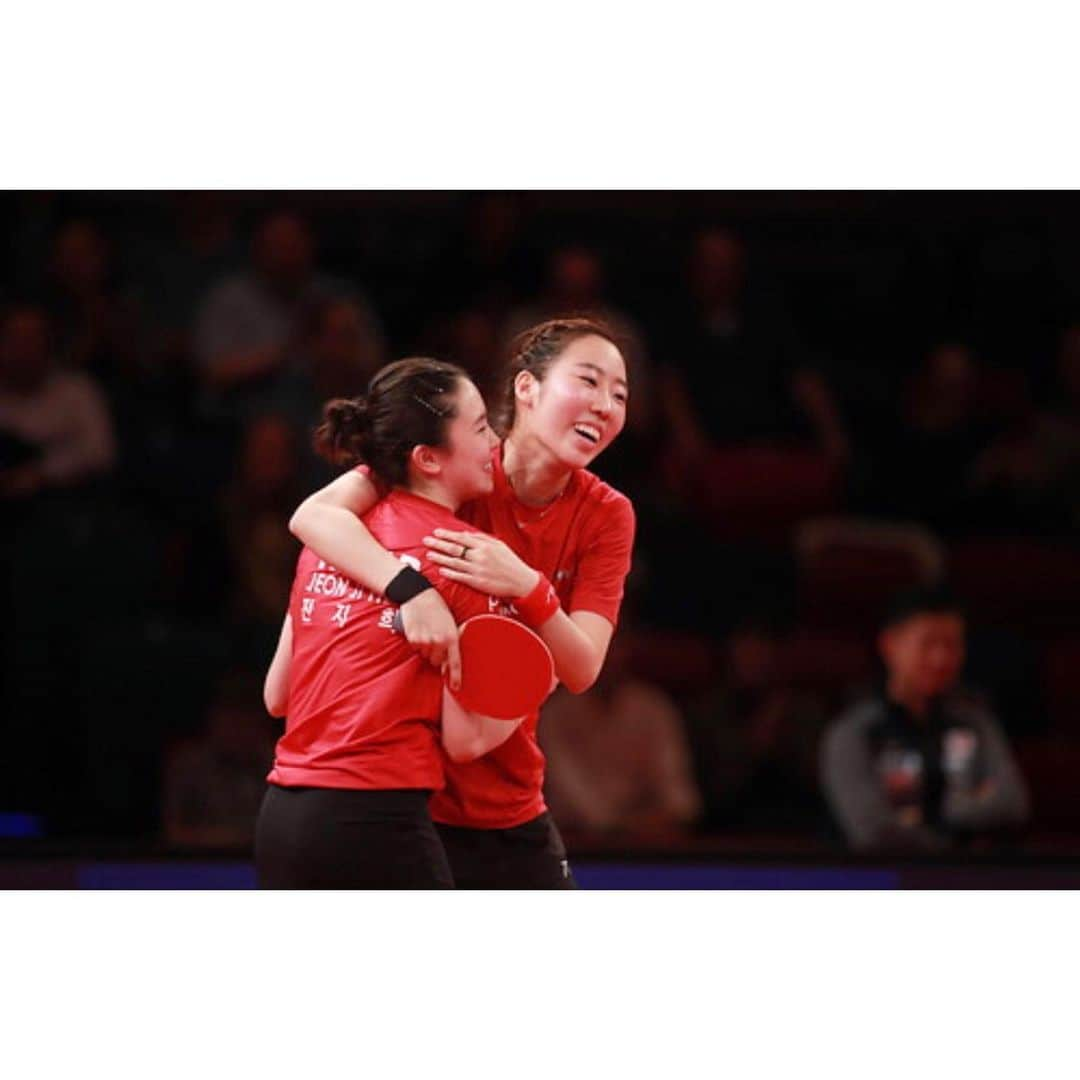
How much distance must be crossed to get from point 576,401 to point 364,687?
660mm

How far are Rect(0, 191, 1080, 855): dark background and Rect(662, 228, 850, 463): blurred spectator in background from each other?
0.01 metres

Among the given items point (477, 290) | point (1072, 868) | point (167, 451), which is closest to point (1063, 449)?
point (477, 290)

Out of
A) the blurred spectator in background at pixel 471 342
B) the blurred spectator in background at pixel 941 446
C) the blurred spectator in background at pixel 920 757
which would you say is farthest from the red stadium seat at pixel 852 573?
the blurred spectator in background at pixel 920 757

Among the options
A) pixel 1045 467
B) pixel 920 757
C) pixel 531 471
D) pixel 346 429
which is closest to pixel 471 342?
pixel 1045 467

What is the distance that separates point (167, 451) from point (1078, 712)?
3177 mm

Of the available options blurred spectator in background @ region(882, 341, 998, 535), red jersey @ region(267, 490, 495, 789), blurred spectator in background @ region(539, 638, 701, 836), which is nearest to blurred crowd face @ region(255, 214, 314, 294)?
blurred spectator in background @ region(539, 638, 701, 836)

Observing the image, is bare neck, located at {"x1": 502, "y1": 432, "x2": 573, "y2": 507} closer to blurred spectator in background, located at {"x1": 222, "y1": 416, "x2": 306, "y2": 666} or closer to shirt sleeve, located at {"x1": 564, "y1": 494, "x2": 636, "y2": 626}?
shirt sleeve, located at {"x1": 564, "y1": 494, "x2": 636, "y2": 626}

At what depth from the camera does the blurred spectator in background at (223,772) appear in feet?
18.6

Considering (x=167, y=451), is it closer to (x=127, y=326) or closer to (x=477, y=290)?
(x=127, y=326)

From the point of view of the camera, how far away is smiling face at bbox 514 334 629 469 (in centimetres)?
350

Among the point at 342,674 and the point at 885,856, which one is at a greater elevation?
the point at 342,674

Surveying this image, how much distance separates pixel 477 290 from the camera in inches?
275

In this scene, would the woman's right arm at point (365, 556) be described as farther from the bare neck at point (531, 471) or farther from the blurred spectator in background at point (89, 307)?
the blurred spectator in background at point (89, 307)

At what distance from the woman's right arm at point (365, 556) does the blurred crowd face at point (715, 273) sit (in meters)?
3.90
